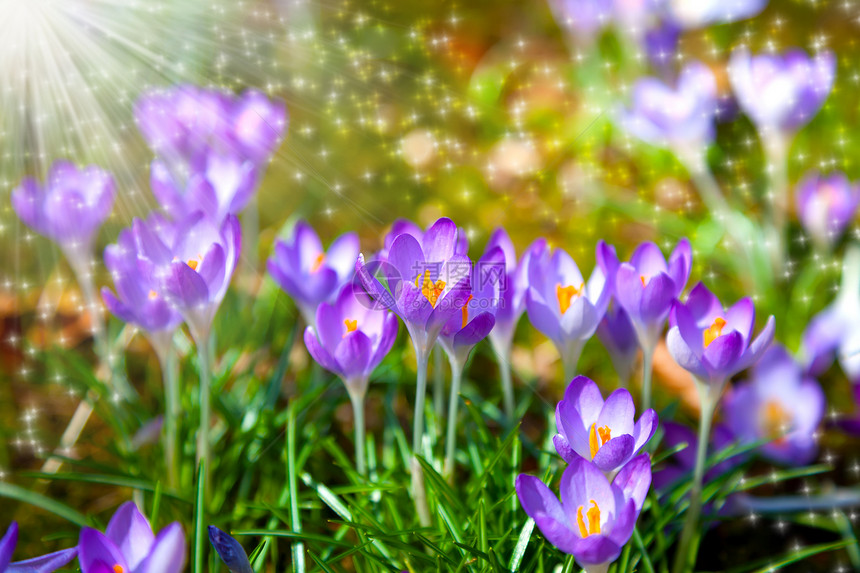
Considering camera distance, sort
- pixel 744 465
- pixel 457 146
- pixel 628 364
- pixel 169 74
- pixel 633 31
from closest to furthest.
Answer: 1. pixel 628 364
2. pixel 744 465
3. pixel 169 74
4. pixel 633 31
5. pixel 457 146

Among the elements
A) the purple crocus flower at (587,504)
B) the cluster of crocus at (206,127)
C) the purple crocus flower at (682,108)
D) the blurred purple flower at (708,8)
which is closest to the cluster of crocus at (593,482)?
the purple crocus flower at (587,504)

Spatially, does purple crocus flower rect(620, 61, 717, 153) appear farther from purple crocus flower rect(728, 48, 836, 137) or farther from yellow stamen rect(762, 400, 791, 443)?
yellow stamen rect(762, 400, 791, 443)

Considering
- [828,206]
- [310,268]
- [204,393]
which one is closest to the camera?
[204,393]

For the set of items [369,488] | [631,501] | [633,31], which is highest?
[633,31]

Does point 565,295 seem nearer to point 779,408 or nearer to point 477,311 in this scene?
point 477,311

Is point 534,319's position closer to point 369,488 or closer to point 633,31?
point 369,488

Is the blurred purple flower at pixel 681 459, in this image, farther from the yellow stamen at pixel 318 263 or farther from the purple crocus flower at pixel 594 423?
the yellow stamen at pixel 318 263

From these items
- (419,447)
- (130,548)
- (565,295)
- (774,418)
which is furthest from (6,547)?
(774,418)

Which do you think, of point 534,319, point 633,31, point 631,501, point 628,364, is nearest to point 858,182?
point 633,31
